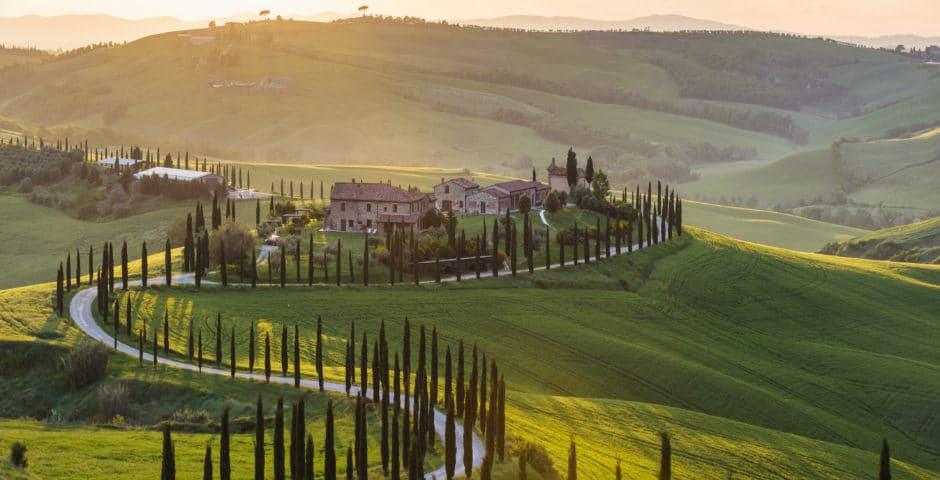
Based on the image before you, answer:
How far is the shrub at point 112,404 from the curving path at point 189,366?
22.0 ft

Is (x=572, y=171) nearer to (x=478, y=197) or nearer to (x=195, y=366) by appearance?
(x=478, y=197)

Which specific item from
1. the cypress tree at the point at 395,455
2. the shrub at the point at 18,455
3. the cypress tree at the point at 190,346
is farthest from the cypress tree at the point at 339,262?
the shrub at the point at 18,455

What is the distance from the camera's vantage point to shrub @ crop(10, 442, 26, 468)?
53987 millimetres

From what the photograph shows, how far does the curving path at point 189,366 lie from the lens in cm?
6061

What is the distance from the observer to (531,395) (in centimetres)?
7938

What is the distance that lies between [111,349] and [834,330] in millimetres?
70605

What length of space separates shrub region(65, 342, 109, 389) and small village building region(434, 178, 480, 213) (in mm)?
67044

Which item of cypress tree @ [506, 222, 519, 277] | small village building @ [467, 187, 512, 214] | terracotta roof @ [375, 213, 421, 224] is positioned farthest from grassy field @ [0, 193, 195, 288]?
cypress tree @ [506, 222, 519, 277]

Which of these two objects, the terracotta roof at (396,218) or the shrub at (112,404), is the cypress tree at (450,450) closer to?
the shrub at (112,404)

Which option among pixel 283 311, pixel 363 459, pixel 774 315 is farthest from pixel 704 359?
pixel 363 459

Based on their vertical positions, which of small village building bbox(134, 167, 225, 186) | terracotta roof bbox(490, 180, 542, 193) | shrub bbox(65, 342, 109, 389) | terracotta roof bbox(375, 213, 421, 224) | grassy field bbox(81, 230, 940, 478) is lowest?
grassy field bbox(81, 230, 940, 478)

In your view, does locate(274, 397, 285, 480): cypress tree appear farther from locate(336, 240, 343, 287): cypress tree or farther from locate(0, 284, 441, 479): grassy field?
locate(336, 240, 343, 287): cypress tree

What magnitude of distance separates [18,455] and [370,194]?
77.5m

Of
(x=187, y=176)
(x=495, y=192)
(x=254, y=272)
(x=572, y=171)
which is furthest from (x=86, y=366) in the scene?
(x=187, y=176)
